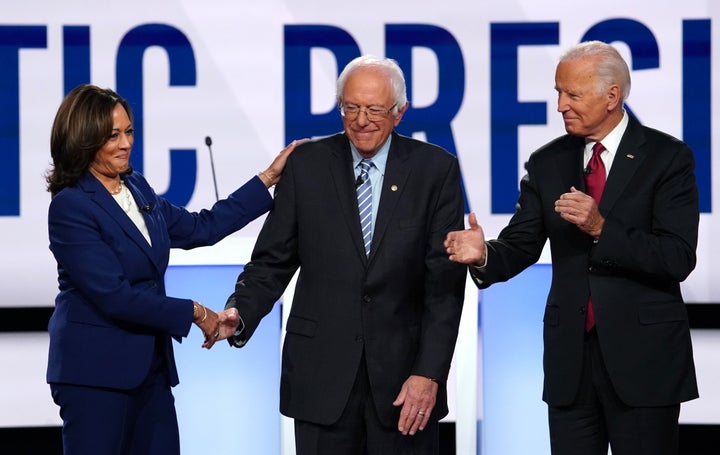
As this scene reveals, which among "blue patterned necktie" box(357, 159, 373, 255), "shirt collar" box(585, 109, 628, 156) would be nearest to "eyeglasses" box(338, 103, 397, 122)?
"blue patterned necktie" box(357, 159, 373, 255)

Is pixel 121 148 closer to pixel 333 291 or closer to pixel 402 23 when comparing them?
pixel 333 291

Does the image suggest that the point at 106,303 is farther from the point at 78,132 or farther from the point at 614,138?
the point at 614,138

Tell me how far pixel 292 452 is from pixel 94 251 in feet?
4.12

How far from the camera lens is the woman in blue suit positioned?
9.21 feet

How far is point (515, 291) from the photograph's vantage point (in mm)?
3812

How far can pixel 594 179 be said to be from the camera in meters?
2.91

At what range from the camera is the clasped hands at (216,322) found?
2893 mm

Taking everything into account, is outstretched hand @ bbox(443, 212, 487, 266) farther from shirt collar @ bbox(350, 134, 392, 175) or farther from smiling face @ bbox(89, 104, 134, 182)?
smiling face @ bbox(89, 104, 134, 182)

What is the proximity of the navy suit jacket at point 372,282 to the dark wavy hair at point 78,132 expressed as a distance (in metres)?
0.49

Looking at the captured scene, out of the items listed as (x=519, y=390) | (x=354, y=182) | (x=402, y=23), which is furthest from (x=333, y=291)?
(x=402, y=23)

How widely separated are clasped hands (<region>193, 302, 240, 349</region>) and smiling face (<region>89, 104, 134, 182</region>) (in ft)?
1.35

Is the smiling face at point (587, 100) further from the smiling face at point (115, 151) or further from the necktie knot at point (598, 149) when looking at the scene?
the smiling face at point (115, 151)

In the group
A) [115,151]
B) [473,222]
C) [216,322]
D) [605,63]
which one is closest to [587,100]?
[605,63]

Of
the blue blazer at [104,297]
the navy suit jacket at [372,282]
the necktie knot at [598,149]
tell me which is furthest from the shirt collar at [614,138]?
the blue blazer at [104,297]
